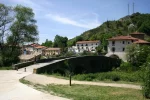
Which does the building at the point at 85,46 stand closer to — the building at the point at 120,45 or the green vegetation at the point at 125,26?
the green vegetation at the point at 125,26

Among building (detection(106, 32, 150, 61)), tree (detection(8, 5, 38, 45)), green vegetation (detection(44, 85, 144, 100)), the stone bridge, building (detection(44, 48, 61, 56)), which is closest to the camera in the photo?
green vegetation (detection(44, 85, 144, 100))

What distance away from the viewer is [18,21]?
41594mm

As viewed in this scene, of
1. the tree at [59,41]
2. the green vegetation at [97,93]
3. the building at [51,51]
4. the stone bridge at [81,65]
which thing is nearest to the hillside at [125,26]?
the tree at [59,41]

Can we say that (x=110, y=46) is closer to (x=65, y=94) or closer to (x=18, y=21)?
(x=18, y=21)

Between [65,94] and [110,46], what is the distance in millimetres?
59457

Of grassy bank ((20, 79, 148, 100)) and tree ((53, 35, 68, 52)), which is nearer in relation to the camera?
grassy bank ((20, 79, 148, 100))

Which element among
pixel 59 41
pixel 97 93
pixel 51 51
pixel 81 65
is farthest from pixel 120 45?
pixel 59 41

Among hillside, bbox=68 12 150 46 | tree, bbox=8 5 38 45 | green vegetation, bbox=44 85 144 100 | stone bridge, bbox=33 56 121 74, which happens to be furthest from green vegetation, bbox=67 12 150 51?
green vegetation, bbox=44 85 144 100

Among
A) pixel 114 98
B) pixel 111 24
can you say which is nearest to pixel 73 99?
pixel 114 98

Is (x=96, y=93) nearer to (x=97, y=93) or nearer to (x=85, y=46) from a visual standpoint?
(x=97, y=93)

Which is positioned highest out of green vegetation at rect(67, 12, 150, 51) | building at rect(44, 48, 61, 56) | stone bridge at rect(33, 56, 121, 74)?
green vegetation at rect(67, 12, 150, 51)

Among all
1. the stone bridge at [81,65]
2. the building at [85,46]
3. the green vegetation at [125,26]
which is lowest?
the stone bridge at [81,65]

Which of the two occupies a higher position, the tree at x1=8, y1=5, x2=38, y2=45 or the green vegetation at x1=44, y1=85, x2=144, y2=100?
the tree at x1=8, y1=5, x2=38, y2=45

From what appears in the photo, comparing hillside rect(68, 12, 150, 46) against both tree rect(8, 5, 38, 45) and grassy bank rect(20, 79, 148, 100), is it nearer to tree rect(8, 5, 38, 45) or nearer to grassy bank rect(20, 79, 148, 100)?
tree rect(8, 5, 38, 45)
